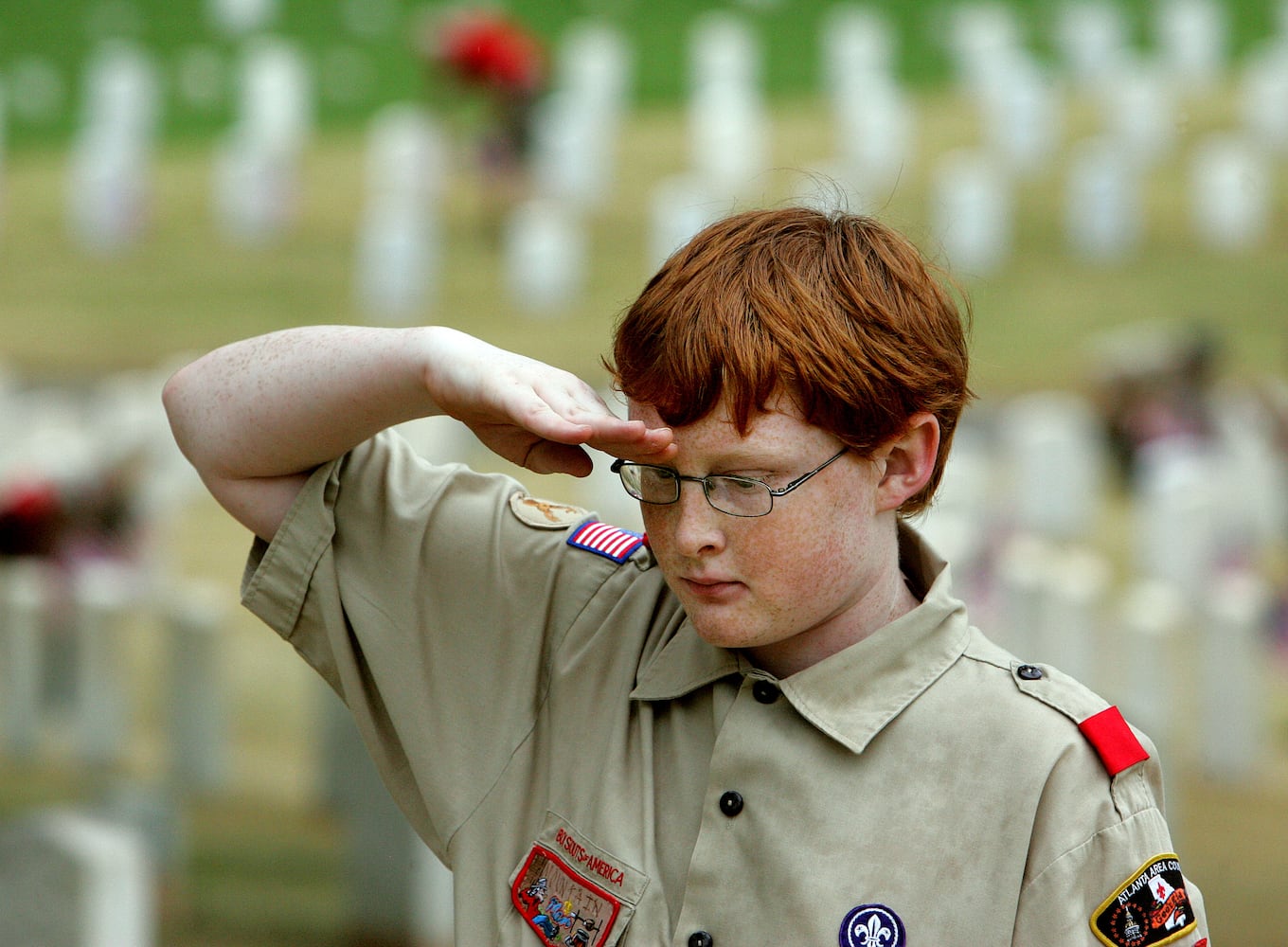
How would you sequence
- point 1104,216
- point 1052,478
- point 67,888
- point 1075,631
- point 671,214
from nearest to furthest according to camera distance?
1. point 67,888
2. point 1075,631
3. point 1052,478
4. point 671,214
5. point 1104,216

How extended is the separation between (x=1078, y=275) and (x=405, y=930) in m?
7.59

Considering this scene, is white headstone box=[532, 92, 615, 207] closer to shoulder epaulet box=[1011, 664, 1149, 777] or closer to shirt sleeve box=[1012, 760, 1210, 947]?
shoulder epaulet box=[1011, 664, 1149, 777]

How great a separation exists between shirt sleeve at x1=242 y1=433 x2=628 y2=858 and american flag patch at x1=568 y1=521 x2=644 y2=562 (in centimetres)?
1

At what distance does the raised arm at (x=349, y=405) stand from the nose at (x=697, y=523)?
0.15ft

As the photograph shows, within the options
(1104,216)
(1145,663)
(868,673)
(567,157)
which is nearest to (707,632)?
(868,673)

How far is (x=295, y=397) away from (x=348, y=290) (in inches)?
368

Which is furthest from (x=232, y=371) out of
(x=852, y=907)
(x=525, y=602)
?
(x=852, y=907)

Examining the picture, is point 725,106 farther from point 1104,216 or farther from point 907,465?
point 907,465

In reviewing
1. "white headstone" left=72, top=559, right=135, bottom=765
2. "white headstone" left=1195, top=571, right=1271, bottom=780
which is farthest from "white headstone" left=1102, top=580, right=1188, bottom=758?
"white headstone" left=72, top=559, right=135, bottom=765

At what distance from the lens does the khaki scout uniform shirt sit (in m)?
1.37

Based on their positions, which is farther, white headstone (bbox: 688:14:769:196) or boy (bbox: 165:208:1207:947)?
white headstone (bbox: 688:14:769:196)

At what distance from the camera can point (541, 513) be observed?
1688 millimetres

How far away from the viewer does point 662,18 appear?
49.0ft

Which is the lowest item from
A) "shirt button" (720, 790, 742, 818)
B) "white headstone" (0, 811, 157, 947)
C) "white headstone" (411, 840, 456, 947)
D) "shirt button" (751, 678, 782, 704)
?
"white headstone" (411, 840, 456, 947)
